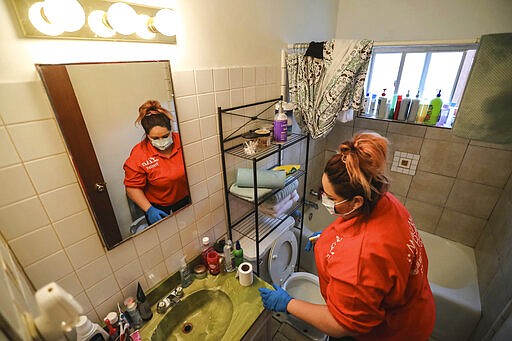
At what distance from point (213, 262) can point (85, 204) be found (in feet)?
2.25

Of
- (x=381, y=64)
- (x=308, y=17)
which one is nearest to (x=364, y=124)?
(x=381, y=64)

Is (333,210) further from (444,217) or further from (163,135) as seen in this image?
(444,217)

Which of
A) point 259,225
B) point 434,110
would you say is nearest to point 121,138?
point 259,225

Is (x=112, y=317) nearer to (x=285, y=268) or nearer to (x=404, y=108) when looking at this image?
(x=285, y=268)

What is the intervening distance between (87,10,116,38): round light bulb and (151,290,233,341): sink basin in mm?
1140

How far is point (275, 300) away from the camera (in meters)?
1.05

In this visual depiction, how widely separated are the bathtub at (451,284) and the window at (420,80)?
3.39 feet

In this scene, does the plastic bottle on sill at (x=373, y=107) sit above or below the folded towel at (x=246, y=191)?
above

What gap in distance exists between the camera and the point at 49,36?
0.63 m

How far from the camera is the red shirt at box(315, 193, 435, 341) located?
29.6 inches

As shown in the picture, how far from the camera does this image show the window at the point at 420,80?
69.7 inches

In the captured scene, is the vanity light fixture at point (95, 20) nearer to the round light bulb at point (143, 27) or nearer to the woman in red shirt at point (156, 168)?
the round light bulb at point (143, 27)

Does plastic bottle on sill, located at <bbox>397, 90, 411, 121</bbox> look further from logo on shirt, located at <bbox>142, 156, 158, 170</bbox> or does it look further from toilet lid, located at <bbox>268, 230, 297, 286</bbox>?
logo on shirt, located at <bbox>142, 156, 158, 170</bbox>

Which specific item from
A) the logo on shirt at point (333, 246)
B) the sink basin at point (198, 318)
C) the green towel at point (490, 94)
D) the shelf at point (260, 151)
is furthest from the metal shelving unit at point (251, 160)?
the green towel at point (490, 94)
